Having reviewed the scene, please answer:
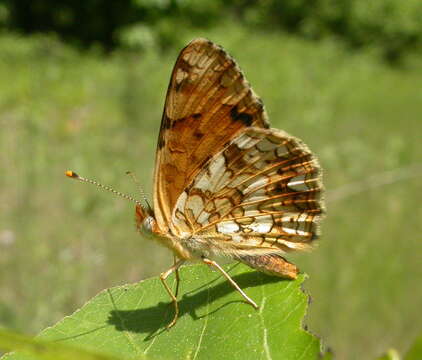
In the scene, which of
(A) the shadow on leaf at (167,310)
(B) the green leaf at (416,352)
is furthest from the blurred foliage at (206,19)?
(B) the green leaf at (416,352)

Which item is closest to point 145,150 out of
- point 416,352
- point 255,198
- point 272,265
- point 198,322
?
point 255,198

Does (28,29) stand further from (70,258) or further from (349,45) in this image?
(70,258)

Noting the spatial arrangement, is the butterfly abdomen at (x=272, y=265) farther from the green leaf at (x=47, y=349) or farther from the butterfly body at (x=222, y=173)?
the green leaf at (x=47, y=349)

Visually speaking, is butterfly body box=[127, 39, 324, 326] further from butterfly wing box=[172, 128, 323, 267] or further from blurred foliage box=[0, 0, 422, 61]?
blurred foliage box=[0, 0, 422, 61]

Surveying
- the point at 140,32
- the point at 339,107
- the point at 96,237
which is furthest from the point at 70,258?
the point at 140,32

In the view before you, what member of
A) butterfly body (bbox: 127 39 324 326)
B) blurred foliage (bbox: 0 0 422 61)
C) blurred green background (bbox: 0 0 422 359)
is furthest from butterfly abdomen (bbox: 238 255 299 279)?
blurred foliage (bbox: 0 0 422 61)

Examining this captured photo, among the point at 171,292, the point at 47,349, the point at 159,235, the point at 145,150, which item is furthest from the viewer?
the point at 145,150

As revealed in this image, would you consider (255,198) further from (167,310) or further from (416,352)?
(416,352)
